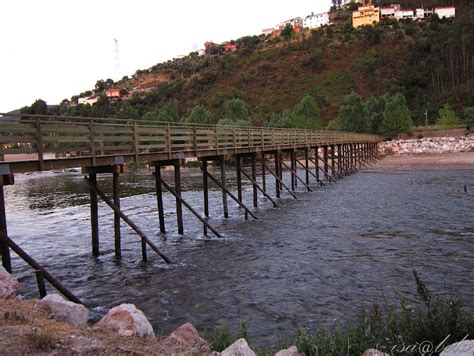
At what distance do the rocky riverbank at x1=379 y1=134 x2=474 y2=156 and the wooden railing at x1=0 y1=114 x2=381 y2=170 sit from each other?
150 ft

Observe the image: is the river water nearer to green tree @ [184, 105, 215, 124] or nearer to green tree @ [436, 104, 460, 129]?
green tree @ [436, 104, 460, 129]

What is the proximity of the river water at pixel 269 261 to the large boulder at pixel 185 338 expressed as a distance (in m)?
1.72

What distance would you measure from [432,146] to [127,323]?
7234 centimetres

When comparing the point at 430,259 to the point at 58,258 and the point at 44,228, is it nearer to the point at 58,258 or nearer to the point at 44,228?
the point at 58,258

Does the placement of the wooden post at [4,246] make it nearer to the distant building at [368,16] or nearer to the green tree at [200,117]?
the green tree at [200,117]

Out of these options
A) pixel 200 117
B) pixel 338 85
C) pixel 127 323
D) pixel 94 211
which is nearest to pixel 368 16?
pixel 338 85

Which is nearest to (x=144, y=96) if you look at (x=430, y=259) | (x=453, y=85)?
(x=453, y=85)

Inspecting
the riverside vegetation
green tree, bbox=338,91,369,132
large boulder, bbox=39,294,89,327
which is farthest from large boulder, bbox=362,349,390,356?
green tree, bbox=338,91,369,132

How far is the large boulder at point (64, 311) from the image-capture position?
7387 mm

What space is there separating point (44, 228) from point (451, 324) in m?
19.9

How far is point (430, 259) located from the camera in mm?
13836

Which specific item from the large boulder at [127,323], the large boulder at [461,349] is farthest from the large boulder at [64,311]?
the large boulder at [461,349]

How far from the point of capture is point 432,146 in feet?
234

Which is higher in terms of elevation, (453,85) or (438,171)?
(453,85)
